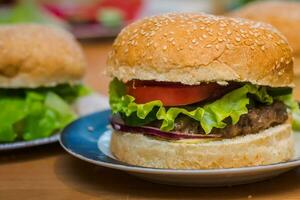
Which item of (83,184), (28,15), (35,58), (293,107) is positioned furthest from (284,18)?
(28,15)

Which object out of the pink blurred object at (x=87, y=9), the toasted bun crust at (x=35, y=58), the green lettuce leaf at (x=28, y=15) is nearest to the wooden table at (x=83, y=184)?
the toasted bun crust at (x=35, y=58)

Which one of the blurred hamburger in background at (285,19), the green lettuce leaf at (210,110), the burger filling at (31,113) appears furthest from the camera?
the blurred hamburger in background at (285,19)

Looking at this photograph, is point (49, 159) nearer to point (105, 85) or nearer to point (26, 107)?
point (26, 107)

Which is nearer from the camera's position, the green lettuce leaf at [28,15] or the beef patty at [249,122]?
the beef patty at [249,122]

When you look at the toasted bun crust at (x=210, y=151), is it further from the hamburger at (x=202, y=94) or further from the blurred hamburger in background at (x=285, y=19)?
the blurred hamburger in background at (x=285, y=19)

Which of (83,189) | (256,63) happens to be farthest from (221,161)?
(83,189)

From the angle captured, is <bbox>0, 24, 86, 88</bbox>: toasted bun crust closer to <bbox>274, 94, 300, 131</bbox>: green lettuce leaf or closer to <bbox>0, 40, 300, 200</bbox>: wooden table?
<bbox>0, 40, 300, 200</bbox>: wooden table

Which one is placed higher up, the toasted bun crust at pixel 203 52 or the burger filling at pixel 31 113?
the toasted bun crust at pixel 203 52

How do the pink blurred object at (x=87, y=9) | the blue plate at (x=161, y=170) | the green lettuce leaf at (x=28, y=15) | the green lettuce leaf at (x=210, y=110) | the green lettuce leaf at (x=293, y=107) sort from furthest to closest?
the pink blurred object at (x=87, y=9)
the green lettuce leaf at (x=28, y=15)
the green lettuce leaf at (x=293, y=107)
the green lettuce leaf at (x=210, y=110)
the blue plate at (x=161, y=170)
